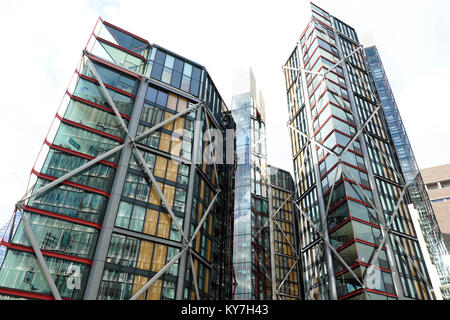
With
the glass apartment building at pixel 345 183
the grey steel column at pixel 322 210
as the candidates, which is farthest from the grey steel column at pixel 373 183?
the grey steel column at pixel 322 210

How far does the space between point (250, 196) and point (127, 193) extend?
842 inches

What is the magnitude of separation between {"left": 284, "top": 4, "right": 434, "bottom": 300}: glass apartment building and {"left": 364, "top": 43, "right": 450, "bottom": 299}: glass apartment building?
1.96 m

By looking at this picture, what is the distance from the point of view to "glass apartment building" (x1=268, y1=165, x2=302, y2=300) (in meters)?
62.8

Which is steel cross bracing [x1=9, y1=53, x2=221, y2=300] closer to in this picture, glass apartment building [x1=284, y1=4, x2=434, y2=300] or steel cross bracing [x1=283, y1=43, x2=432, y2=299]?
glass apartment building [x1=284, y1=4, x2=434, y2=300]

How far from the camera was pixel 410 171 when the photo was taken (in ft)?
176

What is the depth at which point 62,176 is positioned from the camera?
1268 inches

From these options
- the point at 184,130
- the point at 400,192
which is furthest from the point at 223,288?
the point at 400,192

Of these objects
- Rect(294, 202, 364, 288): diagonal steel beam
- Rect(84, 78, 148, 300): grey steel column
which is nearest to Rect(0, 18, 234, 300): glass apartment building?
Rect(84, 78, 148, 300): grey steel column

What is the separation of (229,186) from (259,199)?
15.2 m

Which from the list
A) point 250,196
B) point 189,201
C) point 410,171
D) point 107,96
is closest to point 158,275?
point 189,201

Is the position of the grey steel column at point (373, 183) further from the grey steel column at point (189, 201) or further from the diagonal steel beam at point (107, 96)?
the diagonal steel beam at point (107, 96)
